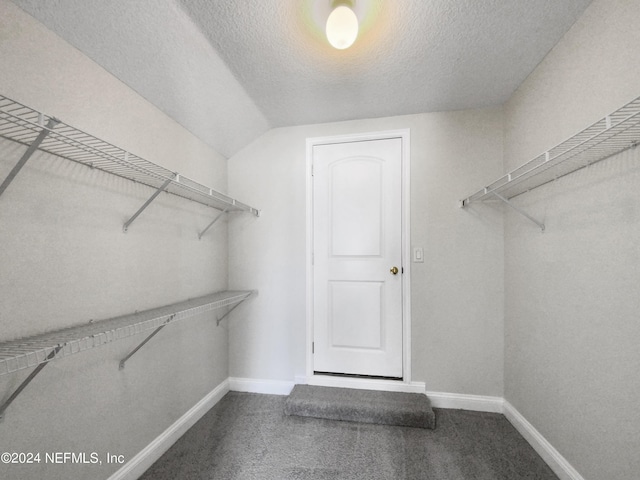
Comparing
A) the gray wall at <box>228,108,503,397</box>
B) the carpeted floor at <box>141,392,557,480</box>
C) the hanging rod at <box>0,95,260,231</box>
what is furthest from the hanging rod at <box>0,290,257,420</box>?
the gray wall at <box>228,108,503,397</box>

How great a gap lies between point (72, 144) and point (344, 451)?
208 cm

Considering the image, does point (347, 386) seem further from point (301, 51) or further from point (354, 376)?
point (301, 51)

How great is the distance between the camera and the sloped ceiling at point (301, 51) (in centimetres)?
123

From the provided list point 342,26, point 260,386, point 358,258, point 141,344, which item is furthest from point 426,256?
point 141,344

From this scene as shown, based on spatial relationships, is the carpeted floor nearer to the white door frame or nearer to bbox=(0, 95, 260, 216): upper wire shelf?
the white door frame

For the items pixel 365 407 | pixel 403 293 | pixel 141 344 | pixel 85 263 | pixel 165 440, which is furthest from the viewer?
pixel 403 293

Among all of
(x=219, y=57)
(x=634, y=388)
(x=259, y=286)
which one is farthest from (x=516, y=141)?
(x=259, y=286)

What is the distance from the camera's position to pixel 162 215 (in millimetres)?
1688

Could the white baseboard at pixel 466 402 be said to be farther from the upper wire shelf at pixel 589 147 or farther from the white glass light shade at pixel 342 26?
the white glass light shade at pixel 342 26

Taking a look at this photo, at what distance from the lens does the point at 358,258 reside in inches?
89.8

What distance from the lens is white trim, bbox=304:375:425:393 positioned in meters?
2.14

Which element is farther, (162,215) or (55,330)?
(162,215)

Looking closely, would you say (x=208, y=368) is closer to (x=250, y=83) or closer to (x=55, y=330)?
(x=55, y=330)

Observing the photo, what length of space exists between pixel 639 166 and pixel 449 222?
1137 millimetres
